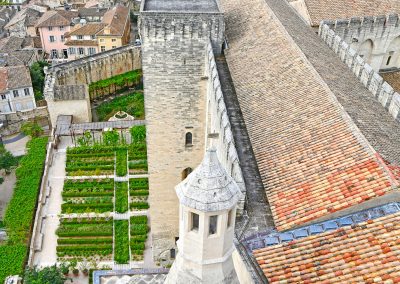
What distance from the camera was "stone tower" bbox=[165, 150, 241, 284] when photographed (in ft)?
41.2

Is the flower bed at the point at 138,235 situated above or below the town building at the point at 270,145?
below

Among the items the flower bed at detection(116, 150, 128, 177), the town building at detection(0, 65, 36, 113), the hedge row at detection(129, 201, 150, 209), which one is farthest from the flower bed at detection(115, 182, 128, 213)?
the town building at detection(0, 65, 36, 113)

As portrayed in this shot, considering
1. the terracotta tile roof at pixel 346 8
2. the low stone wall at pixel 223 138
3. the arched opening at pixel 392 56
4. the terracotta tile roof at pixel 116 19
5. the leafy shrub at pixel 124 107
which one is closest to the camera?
the low stone wall at pixel 223 138

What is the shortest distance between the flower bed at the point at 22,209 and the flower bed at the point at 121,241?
6.77 m

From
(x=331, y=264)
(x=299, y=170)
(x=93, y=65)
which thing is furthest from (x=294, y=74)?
(x=93, y=65)

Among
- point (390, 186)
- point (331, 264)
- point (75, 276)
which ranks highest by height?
point (390, 186)

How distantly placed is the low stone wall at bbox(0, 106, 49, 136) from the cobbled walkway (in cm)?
3189

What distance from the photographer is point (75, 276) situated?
→ 32562mm

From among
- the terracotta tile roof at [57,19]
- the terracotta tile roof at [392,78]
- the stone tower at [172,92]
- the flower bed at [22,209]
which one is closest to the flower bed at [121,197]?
the stone tower at [172,92]

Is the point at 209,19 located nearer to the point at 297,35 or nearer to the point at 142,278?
the point at 297,35

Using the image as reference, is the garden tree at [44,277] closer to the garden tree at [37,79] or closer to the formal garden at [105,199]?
the formal garden at [105,199]

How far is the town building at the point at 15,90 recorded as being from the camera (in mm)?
52156

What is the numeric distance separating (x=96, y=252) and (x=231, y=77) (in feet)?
56.4

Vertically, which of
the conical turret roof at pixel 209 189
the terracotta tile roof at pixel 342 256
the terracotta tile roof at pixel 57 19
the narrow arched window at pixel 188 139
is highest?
the conical turret roof at pixel 209 189
